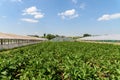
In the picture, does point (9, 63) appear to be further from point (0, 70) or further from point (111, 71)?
point (111, 71)

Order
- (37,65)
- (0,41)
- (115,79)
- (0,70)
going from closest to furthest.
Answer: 1. (115,79)
2. (0,70)
3. (37,65)
4. (0,41)

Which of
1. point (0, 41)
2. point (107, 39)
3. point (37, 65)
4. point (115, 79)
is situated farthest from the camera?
point (107, 39)

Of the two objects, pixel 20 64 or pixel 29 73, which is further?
pixel 20 64

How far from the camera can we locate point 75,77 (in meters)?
6.18

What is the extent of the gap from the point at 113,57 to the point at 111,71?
566 cm

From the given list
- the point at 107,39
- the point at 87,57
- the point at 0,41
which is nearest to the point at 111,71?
the point at 87,57

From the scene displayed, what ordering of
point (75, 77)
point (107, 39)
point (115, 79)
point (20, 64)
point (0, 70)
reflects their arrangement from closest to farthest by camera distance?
A: 1. point (115, 79)
2. point (75, 77)
3. point (0, 70)
4. point (20, 64)
5. point (107, 39)

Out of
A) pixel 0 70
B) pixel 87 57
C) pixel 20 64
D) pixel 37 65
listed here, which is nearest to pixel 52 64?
pixel 37 65

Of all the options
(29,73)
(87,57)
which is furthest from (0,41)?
(29,73)

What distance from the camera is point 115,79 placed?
226 inches

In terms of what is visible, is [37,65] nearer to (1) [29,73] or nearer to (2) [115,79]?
(1) [29,73]

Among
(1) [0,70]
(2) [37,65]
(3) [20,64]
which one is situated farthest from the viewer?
(3) [20,64]

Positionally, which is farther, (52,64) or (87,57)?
(87,57)

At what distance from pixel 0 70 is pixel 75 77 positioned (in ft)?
7.27
